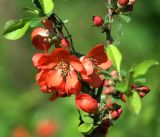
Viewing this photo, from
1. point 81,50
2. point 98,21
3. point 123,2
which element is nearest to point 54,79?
point 98,21

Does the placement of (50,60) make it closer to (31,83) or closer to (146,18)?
(146,18)

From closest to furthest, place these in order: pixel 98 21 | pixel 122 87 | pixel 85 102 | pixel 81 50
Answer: pixel 122 87, pixel 85 102, pixel 98 21, pixel 81 50

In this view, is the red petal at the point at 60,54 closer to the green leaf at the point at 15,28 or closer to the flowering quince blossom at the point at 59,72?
the flowering quince blossom at the point at 59,72

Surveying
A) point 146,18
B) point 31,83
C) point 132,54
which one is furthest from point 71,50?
point 31,83

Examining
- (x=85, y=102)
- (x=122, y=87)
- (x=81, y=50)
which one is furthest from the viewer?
(x=81, y=50)

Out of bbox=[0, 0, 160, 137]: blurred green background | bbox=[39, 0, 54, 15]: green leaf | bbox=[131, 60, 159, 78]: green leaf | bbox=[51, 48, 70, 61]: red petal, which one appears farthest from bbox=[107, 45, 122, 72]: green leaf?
bbox=[0, 0, 160, 137]: blurred green background

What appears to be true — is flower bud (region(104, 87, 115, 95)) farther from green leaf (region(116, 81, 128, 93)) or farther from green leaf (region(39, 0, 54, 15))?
green leaf (region(39, 0, 54, 15))

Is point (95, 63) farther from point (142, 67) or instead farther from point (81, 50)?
point (81, 50)

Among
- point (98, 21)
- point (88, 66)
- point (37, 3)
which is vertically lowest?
point (88, 66)
